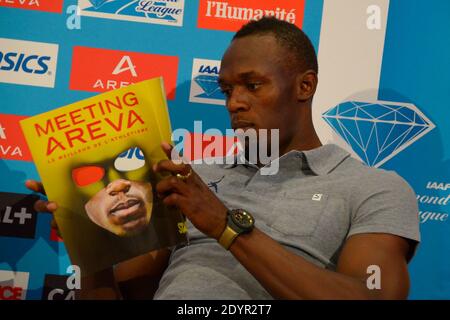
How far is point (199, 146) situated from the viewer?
1.92 metres

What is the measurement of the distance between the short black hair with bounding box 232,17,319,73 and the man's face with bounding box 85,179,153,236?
58 centimetres

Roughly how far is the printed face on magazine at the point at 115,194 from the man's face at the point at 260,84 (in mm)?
343

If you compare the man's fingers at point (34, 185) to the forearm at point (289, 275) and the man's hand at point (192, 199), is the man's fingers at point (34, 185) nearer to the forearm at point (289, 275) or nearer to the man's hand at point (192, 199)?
the man's hand at point (192, 199)

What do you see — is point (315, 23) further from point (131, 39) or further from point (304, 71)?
point (131, 39)

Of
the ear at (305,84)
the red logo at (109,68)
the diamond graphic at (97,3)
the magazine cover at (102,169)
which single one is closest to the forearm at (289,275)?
the magazine cover at (102,169)

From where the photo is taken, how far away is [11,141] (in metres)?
1.86

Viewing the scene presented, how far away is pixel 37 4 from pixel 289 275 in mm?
1331

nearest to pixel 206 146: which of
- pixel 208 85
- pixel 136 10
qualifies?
pixel 208 85

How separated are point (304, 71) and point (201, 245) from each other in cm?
57

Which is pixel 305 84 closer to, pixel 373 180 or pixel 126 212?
pixel 373 180

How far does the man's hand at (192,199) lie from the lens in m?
1.15

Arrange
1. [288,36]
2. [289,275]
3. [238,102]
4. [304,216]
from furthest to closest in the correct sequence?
1. [288,36]
2. [238,102]
3. [304,216]
4. [289,275]
